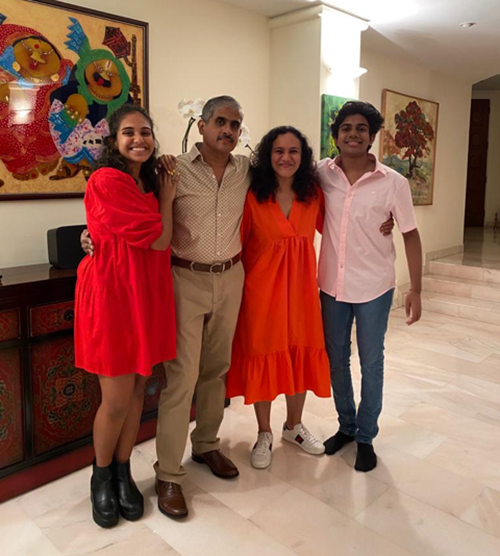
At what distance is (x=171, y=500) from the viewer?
2.09 m

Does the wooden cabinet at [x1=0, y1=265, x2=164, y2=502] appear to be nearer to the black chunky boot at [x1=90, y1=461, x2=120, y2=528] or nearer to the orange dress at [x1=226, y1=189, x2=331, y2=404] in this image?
the black chunky boot at [x1=90, y1=461, x2=120, y2=528]

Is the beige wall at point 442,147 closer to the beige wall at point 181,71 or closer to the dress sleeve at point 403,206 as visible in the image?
the beige wall at point 181,71

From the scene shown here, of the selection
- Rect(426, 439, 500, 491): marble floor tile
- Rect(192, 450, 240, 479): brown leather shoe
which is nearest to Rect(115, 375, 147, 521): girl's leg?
Rect(192, 450, 240, 479): brown leather shoe

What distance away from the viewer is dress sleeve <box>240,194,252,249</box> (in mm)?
2220

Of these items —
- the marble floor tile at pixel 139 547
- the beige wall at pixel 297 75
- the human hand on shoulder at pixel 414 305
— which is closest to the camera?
the marble floor tile at pixel 139 547

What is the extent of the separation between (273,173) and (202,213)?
39 centimetres

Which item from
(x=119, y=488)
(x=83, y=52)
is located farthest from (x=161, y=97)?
(x=119, y=488)

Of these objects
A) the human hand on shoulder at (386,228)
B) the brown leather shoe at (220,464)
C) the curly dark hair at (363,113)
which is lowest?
the brown leather shoe at (220,464)

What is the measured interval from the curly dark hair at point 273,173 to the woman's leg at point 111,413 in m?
0.93

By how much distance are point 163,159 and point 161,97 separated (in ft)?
4.76

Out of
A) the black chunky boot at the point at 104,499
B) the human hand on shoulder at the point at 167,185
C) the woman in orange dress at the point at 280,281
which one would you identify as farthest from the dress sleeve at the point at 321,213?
the black chunky boot at the point at 104,499

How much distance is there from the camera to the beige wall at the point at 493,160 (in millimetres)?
8820

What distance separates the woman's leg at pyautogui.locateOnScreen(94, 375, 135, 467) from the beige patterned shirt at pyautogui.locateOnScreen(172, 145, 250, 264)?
0.55 meters

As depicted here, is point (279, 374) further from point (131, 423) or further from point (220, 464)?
point (131, 423)
